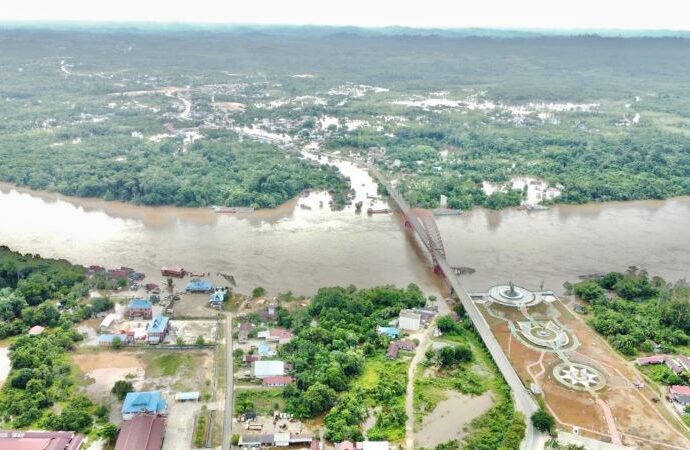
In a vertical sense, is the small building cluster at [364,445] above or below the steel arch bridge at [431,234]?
below

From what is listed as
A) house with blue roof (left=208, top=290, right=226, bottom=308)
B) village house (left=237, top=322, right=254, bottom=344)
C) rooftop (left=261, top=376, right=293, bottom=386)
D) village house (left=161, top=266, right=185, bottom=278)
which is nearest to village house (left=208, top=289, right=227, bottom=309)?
house with blue roof (left=208, top=290, right=226, bottom=308)

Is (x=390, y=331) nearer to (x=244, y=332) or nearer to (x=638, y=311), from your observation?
(x=244, y=332)

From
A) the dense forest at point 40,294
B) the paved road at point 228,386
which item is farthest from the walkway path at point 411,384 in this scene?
the dense forest at point 40,294

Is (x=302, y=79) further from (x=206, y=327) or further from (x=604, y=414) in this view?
(x=604, y=414)

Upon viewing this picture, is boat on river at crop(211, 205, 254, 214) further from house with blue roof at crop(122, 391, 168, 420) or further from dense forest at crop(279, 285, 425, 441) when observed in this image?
house with blue roof at crop(122, 391, 168, 420)

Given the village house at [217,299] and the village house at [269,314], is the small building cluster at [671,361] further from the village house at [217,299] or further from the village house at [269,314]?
the village house at [217,299]

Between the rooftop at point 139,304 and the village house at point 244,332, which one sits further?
the rooftop at point 139,304

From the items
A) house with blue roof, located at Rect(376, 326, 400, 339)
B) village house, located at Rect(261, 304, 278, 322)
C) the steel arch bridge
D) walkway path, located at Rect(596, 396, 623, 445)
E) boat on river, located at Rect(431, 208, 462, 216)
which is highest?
the steel arch bridge

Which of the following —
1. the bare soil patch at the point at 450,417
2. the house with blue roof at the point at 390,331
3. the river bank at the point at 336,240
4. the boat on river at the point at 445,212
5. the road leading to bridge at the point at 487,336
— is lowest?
the river bank at the point at 336,240
